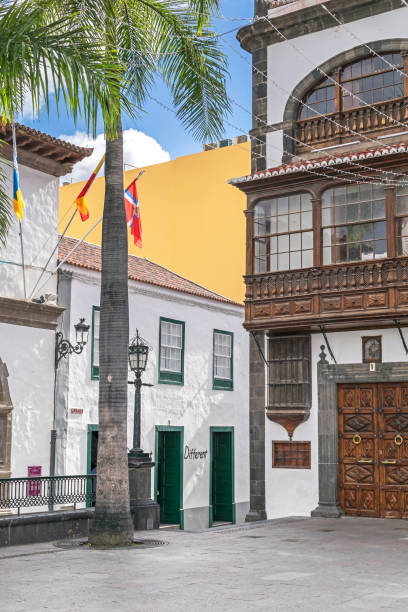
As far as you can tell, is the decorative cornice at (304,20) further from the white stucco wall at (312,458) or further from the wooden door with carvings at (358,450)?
the wooden door with carvings at (358,450)

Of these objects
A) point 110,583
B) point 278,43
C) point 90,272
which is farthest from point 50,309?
point 110,583

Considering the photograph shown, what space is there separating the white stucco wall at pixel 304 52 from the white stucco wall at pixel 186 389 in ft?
16.3

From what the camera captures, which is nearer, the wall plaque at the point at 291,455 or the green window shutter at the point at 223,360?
the wall plaque at the point at 291,455

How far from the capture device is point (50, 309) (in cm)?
1672

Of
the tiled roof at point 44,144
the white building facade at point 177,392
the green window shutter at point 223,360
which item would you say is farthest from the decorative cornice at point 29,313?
the green window shutter at point 223,360

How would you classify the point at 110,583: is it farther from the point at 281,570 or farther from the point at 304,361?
the point at 304,361

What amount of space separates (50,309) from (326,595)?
33.4 feet

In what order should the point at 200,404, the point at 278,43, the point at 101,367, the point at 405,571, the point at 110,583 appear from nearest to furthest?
the point at 110,583
the point at 405,571
the point at 101,367
the point at 278,43
the point at 200,404

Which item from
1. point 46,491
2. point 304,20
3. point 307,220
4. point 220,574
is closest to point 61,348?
point 46,491

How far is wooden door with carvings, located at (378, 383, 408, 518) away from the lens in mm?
15531

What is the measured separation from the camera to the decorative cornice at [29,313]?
15.8 metres

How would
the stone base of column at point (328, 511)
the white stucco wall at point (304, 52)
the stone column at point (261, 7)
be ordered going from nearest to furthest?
the stone base of column at point (328, 511) < the white stucco wall at point (304, 52) < the stone column at point (261, 7)

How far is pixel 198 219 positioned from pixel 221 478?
9.45 m

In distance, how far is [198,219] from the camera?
2800 centimetres
